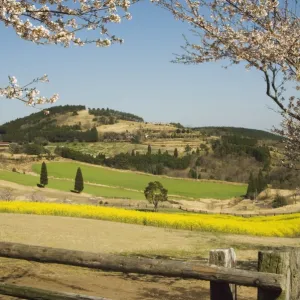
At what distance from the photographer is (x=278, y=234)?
29156 mm

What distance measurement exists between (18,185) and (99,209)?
199ft

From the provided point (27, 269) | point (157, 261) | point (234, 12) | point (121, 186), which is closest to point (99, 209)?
point (27, 269)

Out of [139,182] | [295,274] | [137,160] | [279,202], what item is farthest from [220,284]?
[137,160]

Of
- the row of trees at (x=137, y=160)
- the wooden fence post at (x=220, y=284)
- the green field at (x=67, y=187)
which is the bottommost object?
the green field at (x=67, y=187)

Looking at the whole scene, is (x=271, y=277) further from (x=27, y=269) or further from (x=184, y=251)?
(x=184, y=251)

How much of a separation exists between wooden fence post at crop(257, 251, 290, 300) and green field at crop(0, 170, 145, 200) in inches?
3458

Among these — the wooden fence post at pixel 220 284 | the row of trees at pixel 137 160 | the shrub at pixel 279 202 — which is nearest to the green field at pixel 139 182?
the shrub at pixel 279 202

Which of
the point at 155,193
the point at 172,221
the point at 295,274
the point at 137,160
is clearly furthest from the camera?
the point at 137,160

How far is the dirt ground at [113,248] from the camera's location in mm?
12125

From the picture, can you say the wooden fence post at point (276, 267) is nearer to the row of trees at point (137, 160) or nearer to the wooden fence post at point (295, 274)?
the wooden fence post at point (295, 274)

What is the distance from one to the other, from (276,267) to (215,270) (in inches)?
28.1

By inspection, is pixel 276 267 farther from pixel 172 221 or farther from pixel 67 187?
pixel 67 187

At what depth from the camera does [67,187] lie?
9812 centimetres

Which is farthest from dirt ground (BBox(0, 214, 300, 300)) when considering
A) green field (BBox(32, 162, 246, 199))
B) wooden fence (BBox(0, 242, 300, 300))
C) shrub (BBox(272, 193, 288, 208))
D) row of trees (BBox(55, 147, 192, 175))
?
row of trees (BBox(55, 147, 192, 175))
